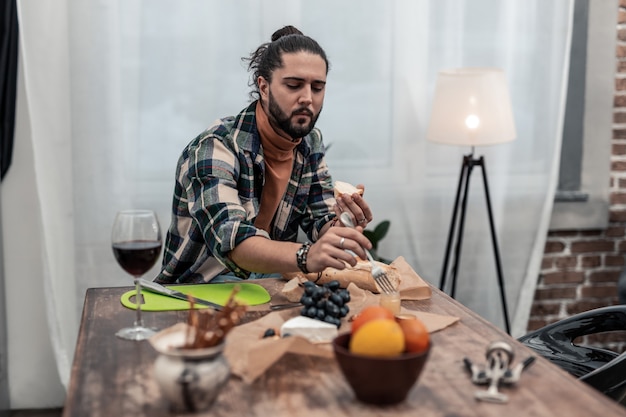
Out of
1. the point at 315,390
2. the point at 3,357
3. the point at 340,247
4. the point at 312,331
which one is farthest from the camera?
the point at 3,357

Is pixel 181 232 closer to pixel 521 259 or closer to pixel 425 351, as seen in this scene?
pixel 425 351

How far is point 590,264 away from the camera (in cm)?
379

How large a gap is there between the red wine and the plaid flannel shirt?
18.3 inches

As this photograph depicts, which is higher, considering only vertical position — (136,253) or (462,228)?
(136,253)

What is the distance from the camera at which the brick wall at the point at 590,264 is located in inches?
147

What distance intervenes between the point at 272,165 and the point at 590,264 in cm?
200

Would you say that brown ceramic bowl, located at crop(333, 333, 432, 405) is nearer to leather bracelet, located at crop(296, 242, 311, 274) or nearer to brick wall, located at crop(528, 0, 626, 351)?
leather bracelet, located at crop(296, 242, 311, 274)

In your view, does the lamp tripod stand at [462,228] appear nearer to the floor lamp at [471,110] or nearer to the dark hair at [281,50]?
the floor lamp at [471,110]

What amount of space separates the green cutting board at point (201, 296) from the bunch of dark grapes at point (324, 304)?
0.21 meters

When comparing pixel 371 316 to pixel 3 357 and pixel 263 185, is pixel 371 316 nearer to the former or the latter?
pixel 263 185

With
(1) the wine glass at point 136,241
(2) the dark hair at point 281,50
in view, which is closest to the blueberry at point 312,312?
(1) the wine glass at point 136,241

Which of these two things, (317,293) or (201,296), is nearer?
(317,293)

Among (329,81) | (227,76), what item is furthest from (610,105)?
(227,76)

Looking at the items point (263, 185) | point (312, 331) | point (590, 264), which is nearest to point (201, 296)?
point (312, 331)
